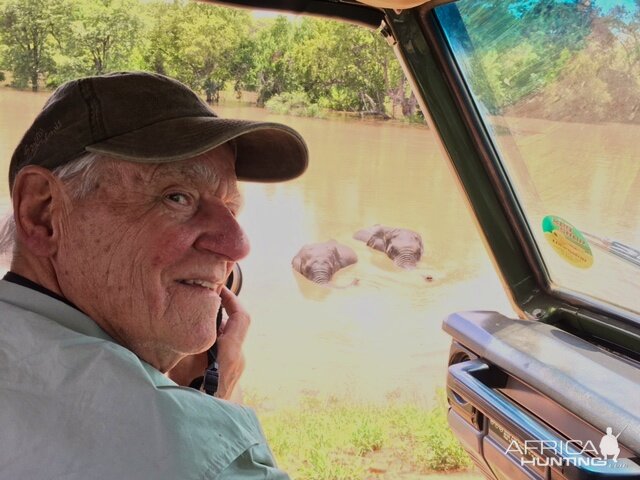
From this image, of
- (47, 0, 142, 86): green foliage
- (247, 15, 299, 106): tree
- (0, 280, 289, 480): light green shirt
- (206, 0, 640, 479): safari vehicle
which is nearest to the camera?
(0, 280, 289, 480): light green shirt

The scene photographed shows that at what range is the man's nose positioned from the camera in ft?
3.81

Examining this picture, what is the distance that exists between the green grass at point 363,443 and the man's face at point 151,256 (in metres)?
3.06

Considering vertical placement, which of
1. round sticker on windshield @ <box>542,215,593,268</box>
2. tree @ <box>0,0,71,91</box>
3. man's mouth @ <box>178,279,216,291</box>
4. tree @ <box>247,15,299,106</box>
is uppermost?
tree @ <box>0,0,71,91</box>

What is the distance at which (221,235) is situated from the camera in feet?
3.86

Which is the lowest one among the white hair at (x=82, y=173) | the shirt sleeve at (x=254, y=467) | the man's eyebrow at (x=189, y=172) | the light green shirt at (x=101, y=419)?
the shirt sleeve at (x=254, y=467)

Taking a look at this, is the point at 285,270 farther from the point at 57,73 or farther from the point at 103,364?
the point at 103,364

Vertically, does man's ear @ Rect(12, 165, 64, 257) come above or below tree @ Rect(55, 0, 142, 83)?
below

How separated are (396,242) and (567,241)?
25.9 feet

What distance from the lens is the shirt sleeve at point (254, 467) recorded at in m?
0.83

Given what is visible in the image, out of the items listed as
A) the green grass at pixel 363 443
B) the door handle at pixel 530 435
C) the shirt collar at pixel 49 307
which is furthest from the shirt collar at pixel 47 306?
the green grass at pixel 363 443

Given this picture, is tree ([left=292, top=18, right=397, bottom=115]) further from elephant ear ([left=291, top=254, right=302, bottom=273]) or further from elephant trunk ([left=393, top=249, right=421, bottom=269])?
elephant trunk ([left=393, top=249, right=421, bottom=269])

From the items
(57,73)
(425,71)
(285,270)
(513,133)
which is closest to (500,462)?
(513,133)

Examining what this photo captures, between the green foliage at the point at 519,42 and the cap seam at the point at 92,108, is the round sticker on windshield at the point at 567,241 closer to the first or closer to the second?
the green foliage at the point at 519,42

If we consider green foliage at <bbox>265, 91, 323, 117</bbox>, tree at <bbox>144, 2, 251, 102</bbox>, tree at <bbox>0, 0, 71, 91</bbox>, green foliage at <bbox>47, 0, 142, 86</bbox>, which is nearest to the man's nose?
green foliage at <bbox>47, 0, 142, 86</bbox>
